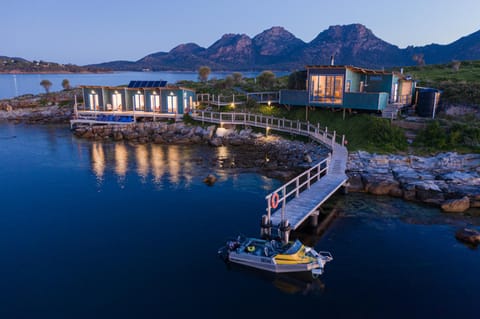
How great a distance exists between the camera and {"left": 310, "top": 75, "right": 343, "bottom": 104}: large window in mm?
34156

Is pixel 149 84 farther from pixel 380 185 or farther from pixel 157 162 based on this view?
pixel 380 185

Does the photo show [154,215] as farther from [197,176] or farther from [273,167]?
[273,167]

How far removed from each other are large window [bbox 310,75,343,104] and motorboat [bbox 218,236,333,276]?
71.7ft

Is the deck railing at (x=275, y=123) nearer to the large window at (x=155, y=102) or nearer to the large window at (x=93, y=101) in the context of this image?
the large window at (x=155, y=102)

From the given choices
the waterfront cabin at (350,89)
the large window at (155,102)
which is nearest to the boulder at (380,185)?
the waterfront cabin at (350,89)

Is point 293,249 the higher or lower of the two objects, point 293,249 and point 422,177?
the lower

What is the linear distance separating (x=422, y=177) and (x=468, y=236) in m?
7.05

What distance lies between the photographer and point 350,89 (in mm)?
34594

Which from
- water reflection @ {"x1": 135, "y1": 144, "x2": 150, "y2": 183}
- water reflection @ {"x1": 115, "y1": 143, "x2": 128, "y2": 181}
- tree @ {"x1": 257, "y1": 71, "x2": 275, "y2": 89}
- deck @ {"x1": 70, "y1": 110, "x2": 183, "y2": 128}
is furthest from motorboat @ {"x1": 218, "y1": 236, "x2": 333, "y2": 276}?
tree @ {"x1": 257, "y1": 71, "x2": 275, "y2": 89}

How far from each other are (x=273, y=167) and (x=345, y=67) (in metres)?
12.1

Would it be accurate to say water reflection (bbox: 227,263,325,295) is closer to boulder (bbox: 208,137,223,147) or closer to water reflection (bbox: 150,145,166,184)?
water reflection (bbox: 150,145,166,184)

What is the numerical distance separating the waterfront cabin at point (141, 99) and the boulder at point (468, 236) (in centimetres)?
3530

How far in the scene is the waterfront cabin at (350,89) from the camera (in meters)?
33.1

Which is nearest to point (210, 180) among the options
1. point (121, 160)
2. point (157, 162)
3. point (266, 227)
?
point (157, 162)
